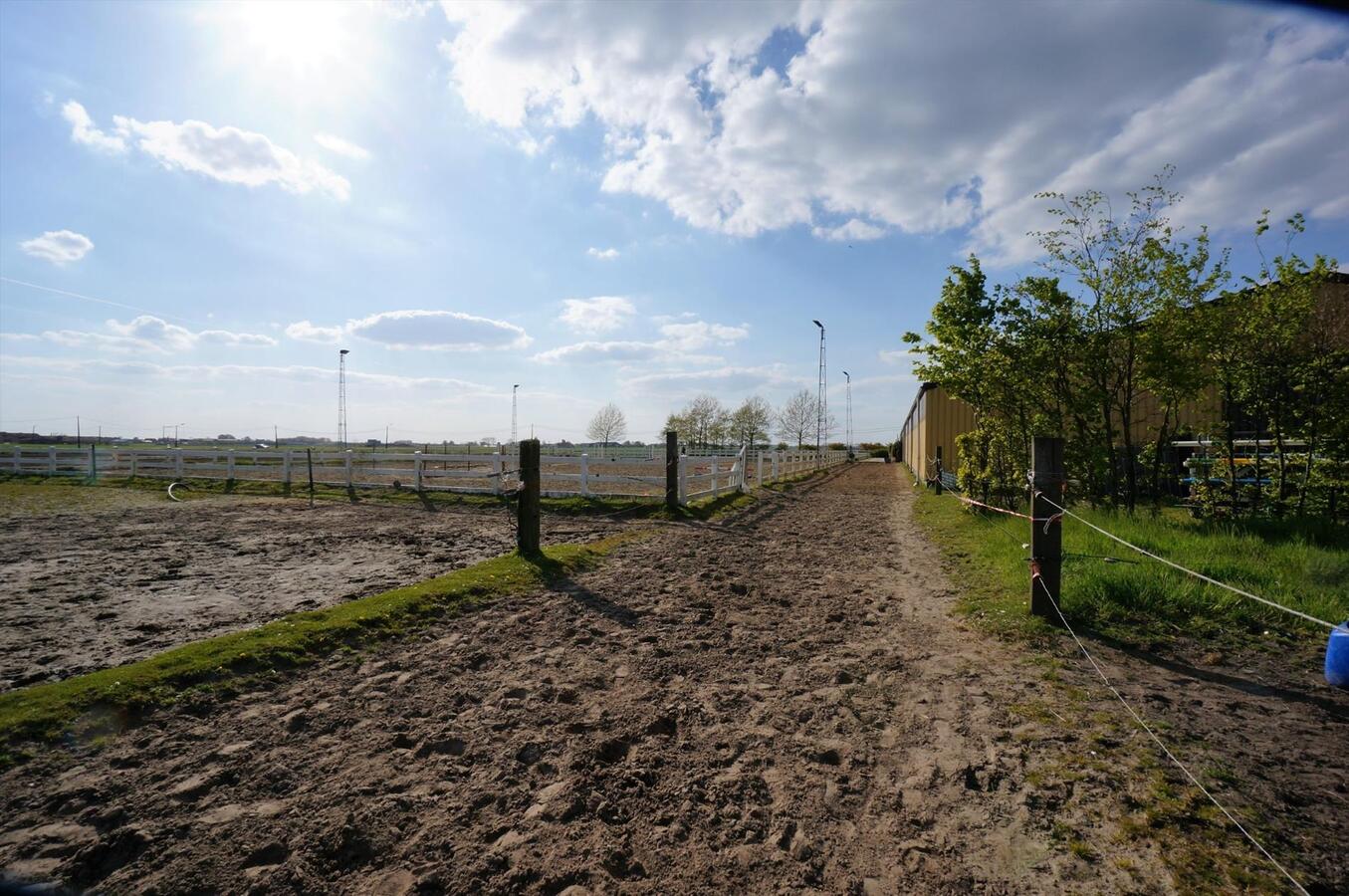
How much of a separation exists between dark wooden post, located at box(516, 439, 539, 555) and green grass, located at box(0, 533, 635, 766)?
43.0 inches

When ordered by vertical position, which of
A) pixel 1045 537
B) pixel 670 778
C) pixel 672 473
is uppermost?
pixel 672 473

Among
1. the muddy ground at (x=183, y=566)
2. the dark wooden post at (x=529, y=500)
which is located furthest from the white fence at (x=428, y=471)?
the dark wooden post at (x=529, y=500)

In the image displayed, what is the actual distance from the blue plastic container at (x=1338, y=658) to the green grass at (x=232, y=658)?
5.91 metres

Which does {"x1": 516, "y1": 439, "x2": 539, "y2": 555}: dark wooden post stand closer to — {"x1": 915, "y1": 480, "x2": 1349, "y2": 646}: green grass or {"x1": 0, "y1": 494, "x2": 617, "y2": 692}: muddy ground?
{"x1": 0, "y1": 494, "x2": 617, "y2": 692}: muddy ground

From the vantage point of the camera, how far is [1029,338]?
381 inches

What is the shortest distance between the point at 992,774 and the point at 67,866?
3.59m

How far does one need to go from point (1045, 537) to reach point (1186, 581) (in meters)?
1.30

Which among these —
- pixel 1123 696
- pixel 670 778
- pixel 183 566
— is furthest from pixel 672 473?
pixel 670 778

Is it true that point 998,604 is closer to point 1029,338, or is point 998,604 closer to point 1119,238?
point 1029,338

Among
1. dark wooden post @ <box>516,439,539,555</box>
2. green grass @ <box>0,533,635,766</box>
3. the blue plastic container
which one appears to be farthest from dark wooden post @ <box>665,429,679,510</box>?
the blue plastic container

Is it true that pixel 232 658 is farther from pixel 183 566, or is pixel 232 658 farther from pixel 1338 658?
pixel 1338 658

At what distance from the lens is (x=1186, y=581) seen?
5312mm

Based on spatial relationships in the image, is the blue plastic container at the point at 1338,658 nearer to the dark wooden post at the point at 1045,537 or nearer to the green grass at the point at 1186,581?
the green grass at the point at 1186,581

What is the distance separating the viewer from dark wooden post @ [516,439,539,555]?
788 cm
